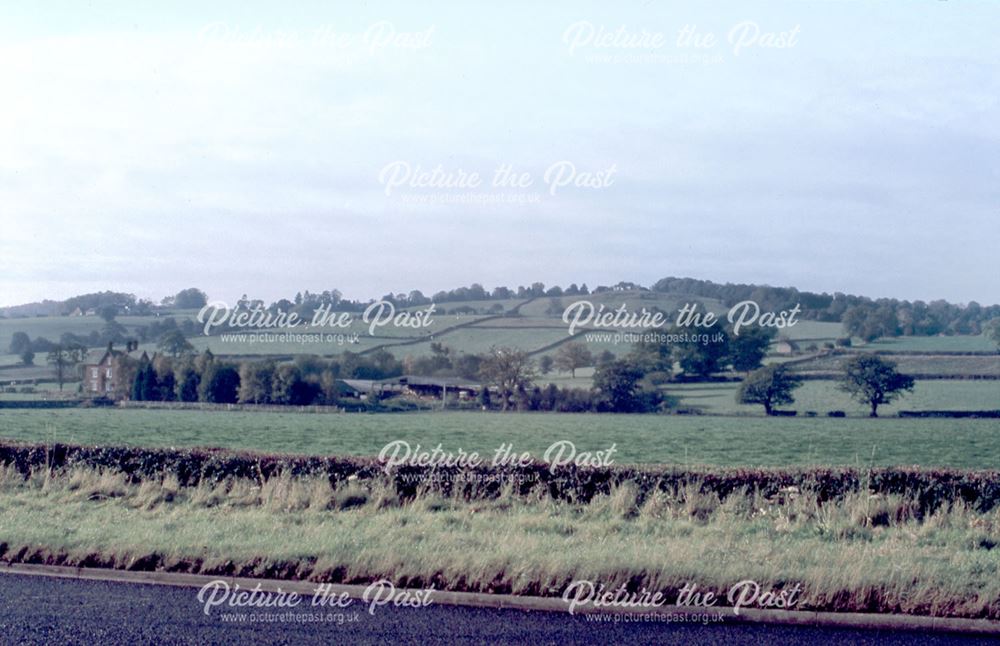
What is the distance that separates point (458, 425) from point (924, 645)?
920 inches

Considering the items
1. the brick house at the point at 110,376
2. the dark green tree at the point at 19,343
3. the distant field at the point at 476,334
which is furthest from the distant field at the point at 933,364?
the dark green tree at the point at 19,343

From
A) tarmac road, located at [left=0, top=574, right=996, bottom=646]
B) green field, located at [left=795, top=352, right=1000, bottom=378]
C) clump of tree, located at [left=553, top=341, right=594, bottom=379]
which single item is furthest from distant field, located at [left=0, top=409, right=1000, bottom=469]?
tarmac road, located at [left=0, top=574, right=996, bottom=646]

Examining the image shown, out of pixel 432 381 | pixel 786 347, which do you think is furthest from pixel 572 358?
pixel 786 347

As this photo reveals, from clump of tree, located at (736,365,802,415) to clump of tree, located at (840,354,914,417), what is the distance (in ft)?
6.00

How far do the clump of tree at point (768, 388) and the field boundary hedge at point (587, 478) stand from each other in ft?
63.5

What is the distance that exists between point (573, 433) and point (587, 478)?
52.7ft

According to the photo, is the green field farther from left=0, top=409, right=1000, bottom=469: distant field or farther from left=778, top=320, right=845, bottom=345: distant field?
left=0, top=409, right=1000, bottom=469: distant field

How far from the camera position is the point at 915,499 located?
11.6 meters

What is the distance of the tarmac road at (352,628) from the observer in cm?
632

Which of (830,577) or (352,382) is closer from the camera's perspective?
(830,577)

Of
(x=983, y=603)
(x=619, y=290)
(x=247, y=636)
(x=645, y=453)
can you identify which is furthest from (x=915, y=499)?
(x=619, y=290)

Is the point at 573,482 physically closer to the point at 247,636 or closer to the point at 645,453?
the point at 247,636

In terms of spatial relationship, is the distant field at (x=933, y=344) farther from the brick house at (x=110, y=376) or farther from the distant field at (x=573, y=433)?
the brick house at (x=110, y=376)

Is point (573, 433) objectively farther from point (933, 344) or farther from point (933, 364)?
point (933, 344)
